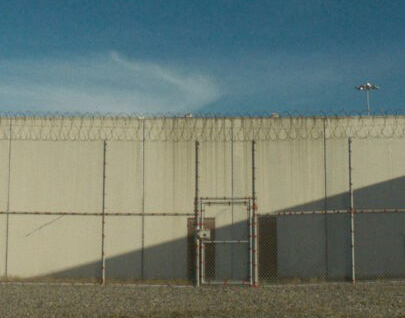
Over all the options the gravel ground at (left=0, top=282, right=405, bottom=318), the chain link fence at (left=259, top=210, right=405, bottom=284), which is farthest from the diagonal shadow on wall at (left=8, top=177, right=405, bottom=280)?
the gravel ground at (left=0, top=282, right=405, bottom=318)

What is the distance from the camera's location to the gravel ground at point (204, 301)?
394 inches

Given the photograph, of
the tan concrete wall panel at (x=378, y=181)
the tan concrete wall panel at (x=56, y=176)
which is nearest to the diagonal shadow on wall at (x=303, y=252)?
the tan concrete wall panel at (x=378, y=181)

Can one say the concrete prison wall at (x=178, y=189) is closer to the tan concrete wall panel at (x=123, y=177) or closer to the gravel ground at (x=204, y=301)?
the tan concrete wall panel at (x=123, y=177)

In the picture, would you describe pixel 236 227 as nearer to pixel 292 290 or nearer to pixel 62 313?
pixel 292 290

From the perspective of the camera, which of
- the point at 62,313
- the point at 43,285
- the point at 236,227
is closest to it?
→ the point at 62,313

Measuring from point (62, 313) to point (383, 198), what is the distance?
868cm

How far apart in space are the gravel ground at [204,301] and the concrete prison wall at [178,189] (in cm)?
161

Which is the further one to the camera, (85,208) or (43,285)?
(85,208)

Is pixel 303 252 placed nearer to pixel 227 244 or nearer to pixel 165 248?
pixel 227 244

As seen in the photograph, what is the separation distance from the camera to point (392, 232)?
15.2 meters

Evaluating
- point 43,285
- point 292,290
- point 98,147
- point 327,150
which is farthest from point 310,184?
point 43,285

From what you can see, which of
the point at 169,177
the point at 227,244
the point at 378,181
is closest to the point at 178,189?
the point at 169,177

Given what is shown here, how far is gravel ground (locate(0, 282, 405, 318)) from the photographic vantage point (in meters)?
10.0

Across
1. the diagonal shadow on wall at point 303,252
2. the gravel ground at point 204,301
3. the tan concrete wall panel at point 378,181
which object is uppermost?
the tan concrete wall panel at point 378,181
